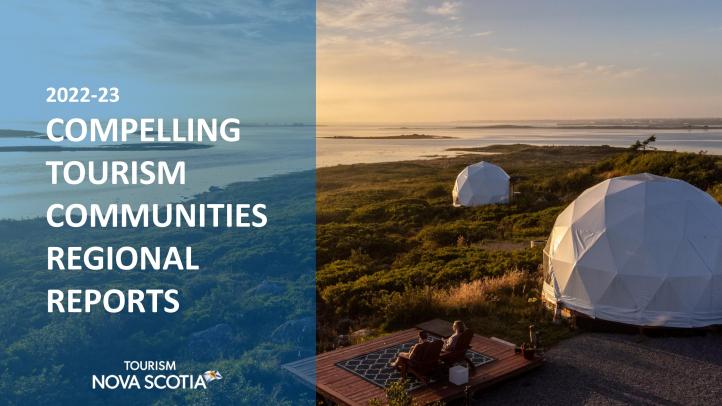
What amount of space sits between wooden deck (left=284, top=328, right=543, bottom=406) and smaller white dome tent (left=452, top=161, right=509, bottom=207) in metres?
29.0

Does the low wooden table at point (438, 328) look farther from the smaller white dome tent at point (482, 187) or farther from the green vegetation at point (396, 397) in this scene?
the smaller white dome tent at point (482, 187)

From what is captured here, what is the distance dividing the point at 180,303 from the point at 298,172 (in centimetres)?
5467

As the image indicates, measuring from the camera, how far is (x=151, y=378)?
13102 millimetres

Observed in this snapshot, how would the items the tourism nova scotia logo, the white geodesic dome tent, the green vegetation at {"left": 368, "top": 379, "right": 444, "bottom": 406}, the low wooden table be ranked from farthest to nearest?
the white geodesic dome tent < the tourism nova scotia logo < the low wooden table < the green vegetation at {"left": 368, "top": 379, "right": 444, "bottom": 406}

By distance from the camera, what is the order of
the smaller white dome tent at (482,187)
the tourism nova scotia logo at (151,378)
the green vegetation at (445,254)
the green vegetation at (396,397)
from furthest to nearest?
the smaller white dome tent at (482,187) < the green vegetation at (445,254) < the tourism nova scotia logo at (151,378) < the green vegetation at (396,397)

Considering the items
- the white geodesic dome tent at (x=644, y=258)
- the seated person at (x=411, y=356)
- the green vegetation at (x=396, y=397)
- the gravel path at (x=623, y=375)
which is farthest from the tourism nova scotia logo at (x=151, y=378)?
the white geodesic dome tent at (x=644, y=258)

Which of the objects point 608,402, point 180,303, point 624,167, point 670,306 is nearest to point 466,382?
point 608,402

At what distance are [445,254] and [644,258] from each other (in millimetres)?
10972

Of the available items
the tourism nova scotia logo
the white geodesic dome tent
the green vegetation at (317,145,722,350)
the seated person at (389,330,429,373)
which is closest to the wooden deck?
the seated person at (389,330,429,373)

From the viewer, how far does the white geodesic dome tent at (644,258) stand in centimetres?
1250

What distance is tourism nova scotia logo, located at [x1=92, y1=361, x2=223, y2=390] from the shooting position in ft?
39.3

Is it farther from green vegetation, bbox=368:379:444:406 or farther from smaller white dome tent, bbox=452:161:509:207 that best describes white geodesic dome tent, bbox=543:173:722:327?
smaller white dome tent, bbox=452:161:509:207

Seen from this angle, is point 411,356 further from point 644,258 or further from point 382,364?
point 644,258

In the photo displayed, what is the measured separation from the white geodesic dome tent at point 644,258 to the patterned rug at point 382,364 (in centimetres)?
400
